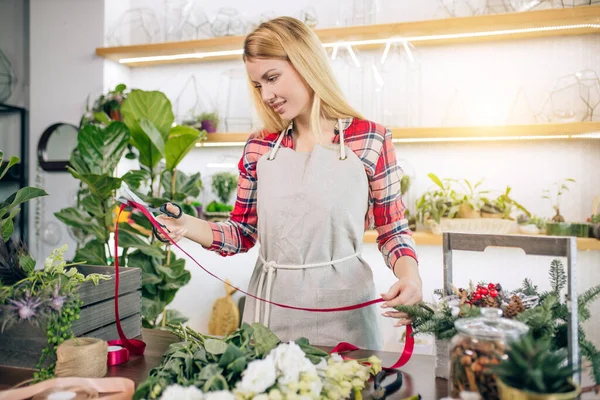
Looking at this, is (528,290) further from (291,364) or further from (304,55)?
(304,55)

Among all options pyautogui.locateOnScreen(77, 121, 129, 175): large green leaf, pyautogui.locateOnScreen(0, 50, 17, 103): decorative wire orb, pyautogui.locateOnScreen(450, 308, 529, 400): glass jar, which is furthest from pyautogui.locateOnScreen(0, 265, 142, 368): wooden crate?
pyautogui.locateOnScreen(0, 50, 17, 103): decorative wire orb

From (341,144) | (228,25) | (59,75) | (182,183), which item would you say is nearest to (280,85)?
(341,144)

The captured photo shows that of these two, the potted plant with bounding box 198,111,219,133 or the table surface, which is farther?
the potted plant with bounding box 198,111,219,133

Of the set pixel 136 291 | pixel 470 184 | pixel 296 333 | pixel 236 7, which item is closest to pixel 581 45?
pixel 470 184

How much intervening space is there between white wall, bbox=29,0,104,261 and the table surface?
2.50 m

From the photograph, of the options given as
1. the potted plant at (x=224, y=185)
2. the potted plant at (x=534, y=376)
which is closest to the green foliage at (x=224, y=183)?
the potted plant at (x=224, y=185)

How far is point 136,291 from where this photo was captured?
1109 mm

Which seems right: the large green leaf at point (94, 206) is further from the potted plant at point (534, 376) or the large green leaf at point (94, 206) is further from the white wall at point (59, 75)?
the potted plant at point (534, 376)

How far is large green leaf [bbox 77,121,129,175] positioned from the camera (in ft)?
6.26

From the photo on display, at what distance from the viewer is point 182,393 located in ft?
2.00

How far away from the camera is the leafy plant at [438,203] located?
102 inches

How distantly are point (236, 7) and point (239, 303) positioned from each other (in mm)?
1895

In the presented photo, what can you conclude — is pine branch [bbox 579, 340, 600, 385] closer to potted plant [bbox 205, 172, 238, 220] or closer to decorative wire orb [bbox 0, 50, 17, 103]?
potted plant [bbox 205, 172, 238, 220]

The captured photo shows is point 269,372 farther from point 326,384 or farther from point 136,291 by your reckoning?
point 136,291
